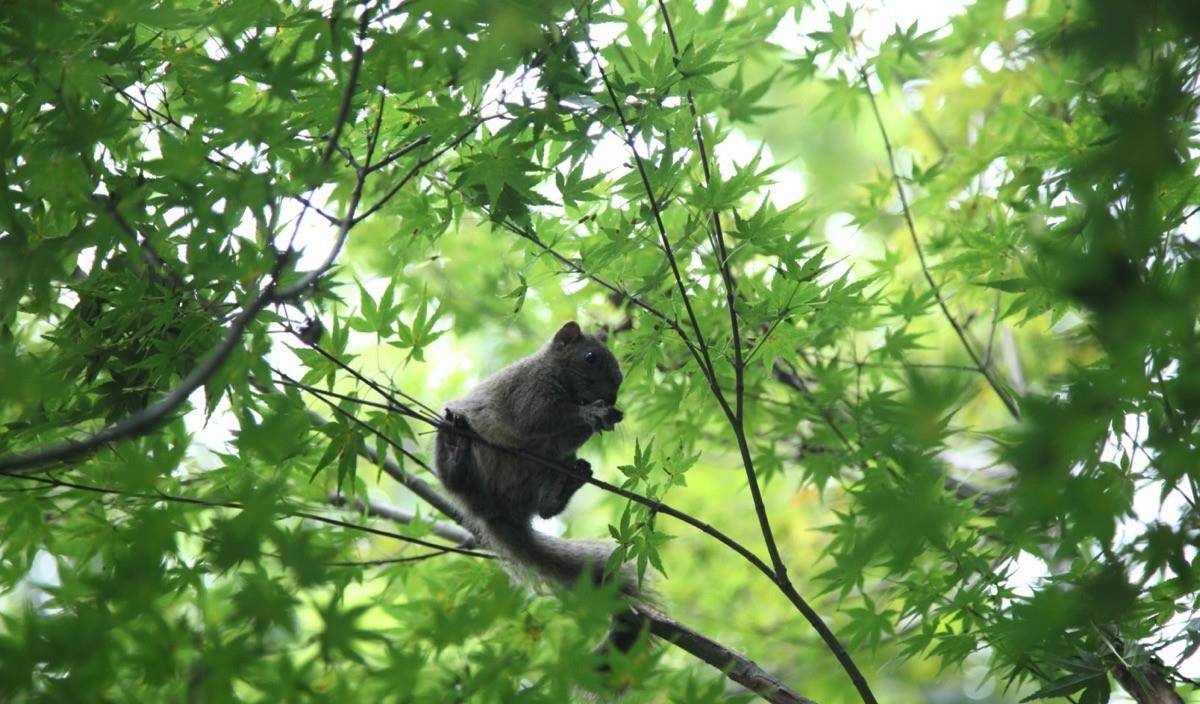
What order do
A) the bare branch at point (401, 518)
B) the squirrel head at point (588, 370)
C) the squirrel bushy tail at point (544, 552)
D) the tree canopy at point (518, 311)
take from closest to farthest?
the tree canopy at point (518, 311) → the squirrel bushy tail at point (544, 552) → the bare branch at point (401, 518) → the squirrel head at point (588, 370)

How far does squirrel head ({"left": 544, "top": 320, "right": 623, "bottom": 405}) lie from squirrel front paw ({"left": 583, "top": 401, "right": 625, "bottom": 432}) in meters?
0.42

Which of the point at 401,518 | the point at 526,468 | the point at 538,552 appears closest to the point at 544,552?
the point at 538,552

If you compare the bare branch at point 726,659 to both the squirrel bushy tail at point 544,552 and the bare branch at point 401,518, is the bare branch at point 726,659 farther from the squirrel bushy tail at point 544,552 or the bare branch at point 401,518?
the bare branch at point 401,518

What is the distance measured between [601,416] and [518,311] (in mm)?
831

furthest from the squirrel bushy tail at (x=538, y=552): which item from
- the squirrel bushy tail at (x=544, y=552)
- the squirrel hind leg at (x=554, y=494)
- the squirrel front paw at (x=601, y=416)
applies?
the squirrel front paw at (x=601, y=416)

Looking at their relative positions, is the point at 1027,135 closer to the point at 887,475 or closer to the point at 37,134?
the point at 887,475

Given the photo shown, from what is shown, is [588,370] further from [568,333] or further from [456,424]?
[456,424]

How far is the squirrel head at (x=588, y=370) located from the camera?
563 cm

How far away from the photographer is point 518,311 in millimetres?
4461

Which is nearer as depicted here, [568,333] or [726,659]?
[726,659]

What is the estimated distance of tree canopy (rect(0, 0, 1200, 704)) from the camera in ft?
7.91

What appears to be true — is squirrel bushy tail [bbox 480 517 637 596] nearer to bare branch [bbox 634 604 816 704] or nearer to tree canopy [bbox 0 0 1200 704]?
tree canopy [bbox 0 0 1200 704]

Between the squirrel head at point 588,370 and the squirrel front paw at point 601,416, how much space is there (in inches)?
16.7

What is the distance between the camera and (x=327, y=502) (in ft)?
17.0
